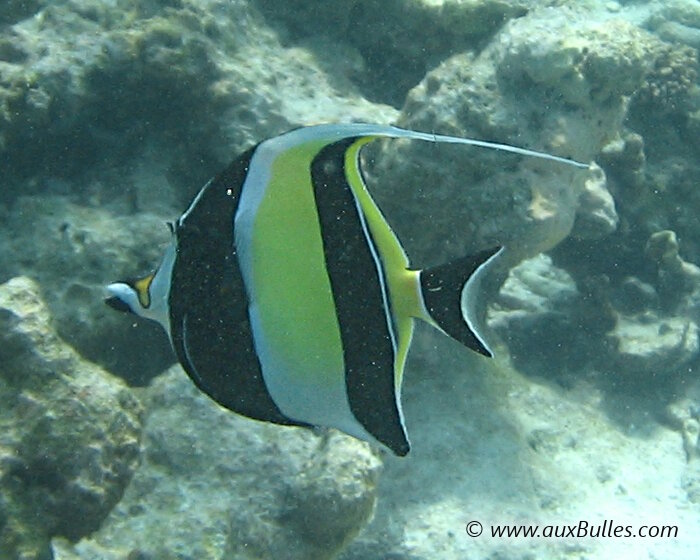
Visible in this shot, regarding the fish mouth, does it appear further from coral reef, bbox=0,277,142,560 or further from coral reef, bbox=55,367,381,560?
coral reef, bbox=55,367,381,560

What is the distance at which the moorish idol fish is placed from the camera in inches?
39.9

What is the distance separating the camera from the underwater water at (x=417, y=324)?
9.78 feet

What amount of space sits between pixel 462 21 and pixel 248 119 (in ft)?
7.51

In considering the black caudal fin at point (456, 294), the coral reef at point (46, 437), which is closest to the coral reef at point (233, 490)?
the coral reef at point (46, 437)

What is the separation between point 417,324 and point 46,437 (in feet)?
8.56

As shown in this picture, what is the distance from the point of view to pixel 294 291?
101cm

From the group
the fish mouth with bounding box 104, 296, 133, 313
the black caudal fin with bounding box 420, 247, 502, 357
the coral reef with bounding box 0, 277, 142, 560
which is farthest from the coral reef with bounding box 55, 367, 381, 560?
the black caudal fin with bounding box 420, 247, 502, 357

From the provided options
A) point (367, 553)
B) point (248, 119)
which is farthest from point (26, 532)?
point (248, 119)

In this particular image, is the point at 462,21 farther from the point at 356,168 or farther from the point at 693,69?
the point at 356,168

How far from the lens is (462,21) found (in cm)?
554

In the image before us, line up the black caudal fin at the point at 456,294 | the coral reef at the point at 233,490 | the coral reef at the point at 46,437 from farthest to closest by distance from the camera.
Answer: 1. the coral reef at the point at 233,490
2. the coral reef at the point at 46,437
3. the black caudal fin at the point at 456,294

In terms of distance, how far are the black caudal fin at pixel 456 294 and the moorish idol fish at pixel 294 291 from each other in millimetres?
15

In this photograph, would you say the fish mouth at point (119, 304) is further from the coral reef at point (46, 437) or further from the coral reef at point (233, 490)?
the coral reef at point (233, 490)

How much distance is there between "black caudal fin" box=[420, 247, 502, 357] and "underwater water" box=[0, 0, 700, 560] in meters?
2.35
